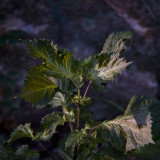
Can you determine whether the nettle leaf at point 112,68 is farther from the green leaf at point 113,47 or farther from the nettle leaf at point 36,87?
the nettle leaf at point 36,87

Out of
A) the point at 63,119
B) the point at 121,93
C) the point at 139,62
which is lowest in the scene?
the point at 121,93

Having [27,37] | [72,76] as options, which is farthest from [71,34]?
[72,76]

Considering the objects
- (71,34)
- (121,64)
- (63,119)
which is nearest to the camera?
(121,64)

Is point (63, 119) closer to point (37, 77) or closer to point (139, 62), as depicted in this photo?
point (37, 77)

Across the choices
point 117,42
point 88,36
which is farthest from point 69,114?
point 88,36

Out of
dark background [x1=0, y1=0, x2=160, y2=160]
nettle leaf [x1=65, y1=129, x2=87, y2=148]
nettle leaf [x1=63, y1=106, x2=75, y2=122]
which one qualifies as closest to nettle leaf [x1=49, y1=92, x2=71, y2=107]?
nettle leaf [x1=63, y1=106, x2=75, y2=122]

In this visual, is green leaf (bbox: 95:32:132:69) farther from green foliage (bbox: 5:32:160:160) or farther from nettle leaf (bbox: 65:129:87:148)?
nettle leaf (bbox: 65:129:87:148)
